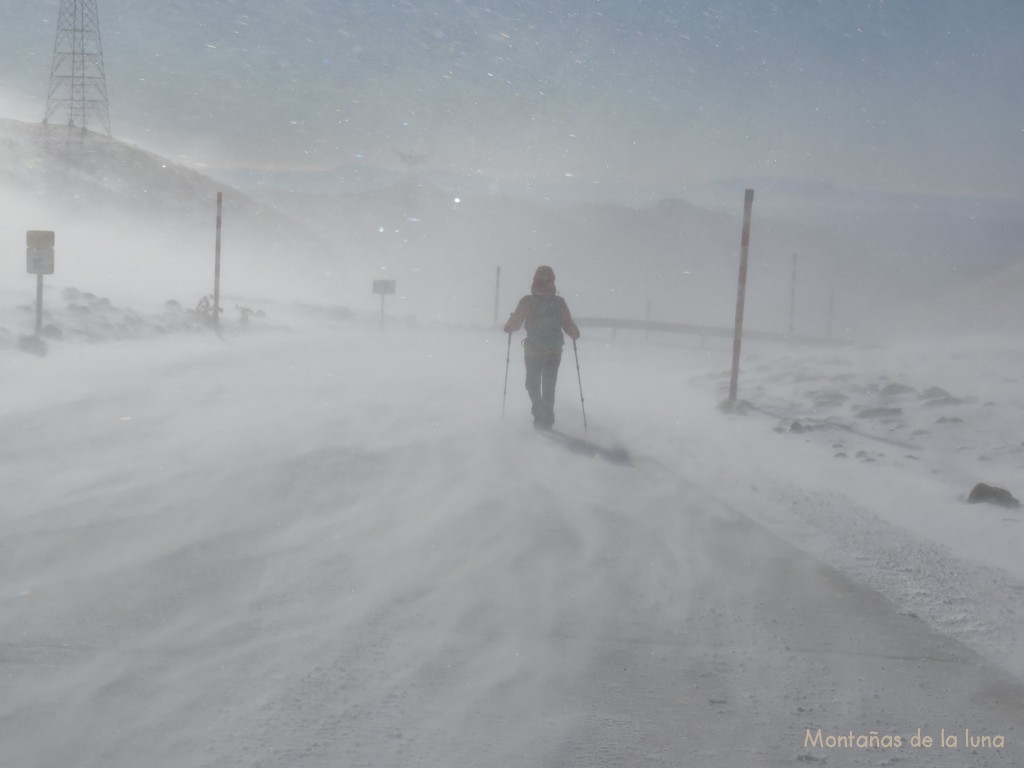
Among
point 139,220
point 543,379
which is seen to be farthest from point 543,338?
point 139,220

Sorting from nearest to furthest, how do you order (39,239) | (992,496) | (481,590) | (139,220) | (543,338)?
(481,590)
(992,496)
(543,338)
(39,239)
(139,220)

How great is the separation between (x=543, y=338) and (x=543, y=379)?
0.47 metres

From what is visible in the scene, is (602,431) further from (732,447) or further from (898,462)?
(898,462)

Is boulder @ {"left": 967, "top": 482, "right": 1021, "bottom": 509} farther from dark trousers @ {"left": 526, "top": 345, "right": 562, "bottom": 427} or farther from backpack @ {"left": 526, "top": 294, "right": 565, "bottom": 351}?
backpack @ {"left": 526, "top": 294, "right": 565, "bottom": 351}

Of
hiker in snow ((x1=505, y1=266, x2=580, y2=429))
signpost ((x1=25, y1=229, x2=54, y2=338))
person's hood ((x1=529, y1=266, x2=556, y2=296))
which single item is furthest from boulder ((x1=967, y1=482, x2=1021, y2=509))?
signpost ((x1=25, y1=229, x2=54, y2=338))

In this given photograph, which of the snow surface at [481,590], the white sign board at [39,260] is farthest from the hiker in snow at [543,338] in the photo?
the white sign board at [39,260]

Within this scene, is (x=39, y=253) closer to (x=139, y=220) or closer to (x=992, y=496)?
(x=992, y=496)

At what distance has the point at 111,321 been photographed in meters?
21.0

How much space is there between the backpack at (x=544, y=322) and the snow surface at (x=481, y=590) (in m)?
1.07

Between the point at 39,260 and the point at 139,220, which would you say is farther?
the point at 139,220

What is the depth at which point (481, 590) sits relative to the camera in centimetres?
510

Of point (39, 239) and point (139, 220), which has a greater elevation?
point (139, 220)

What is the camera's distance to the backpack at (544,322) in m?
11.3

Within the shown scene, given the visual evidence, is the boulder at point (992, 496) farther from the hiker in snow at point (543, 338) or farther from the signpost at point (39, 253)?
the signpost at point (39, 253)
